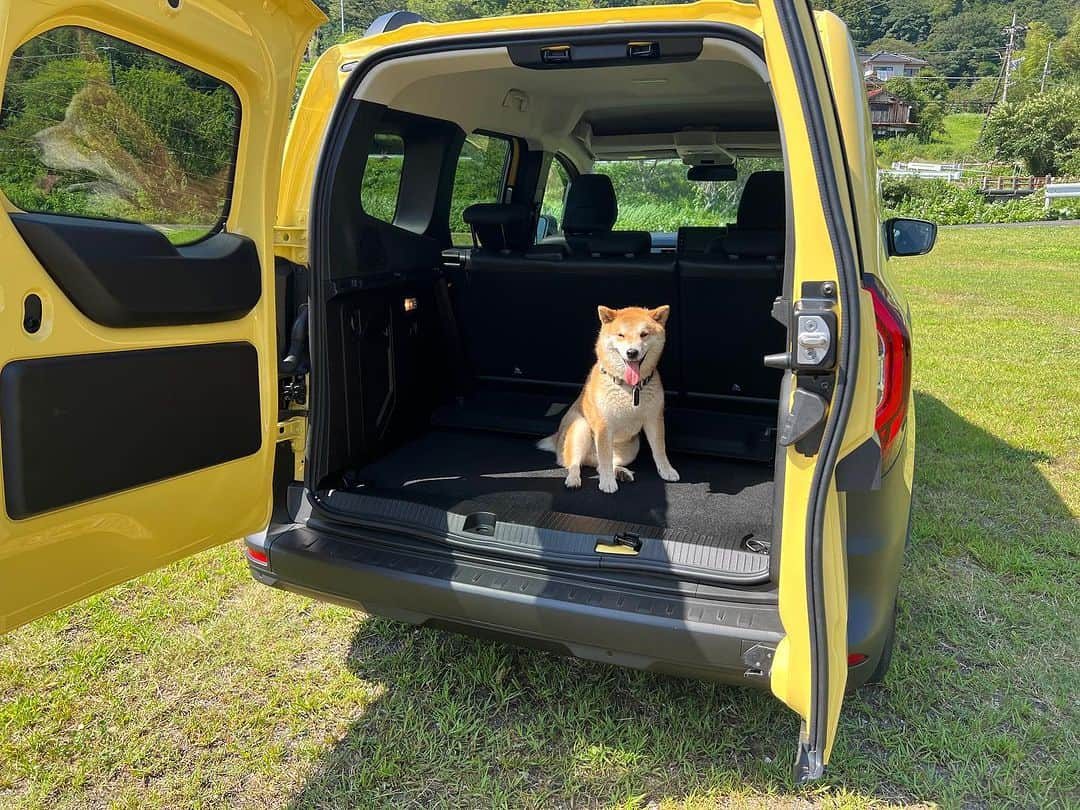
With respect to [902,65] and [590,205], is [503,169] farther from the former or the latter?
[902,65]

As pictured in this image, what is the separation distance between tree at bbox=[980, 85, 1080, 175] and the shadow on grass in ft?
165

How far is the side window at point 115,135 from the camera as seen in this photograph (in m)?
1.54

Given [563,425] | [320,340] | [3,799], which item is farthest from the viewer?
[563,425]

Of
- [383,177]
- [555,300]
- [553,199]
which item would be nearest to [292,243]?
[383,177]

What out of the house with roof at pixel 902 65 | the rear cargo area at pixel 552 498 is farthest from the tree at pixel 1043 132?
the rear cargo area at pixel 552 498

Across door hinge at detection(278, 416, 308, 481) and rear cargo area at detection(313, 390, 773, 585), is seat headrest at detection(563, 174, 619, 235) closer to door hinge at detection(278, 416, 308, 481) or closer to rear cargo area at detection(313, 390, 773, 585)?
rear cargo area at detection(313, 390, 773, 585)

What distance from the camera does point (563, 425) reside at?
370cm

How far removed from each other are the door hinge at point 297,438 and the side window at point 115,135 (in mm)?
751

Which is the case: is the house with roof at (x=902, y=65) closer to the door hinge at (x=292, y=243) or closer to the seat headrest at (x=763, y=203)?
the seat headrest at (x=763, y=203)

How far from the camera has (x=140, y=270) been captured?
5.77 feet

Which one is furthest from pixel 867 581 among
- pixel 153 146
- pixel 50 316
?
pixel 153 146

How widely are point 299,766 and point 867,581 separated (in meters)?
1.89

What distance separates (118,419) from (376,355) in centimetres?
159

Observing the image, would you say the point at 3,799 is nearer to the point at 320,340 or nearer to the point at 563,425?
the point at 320,340
